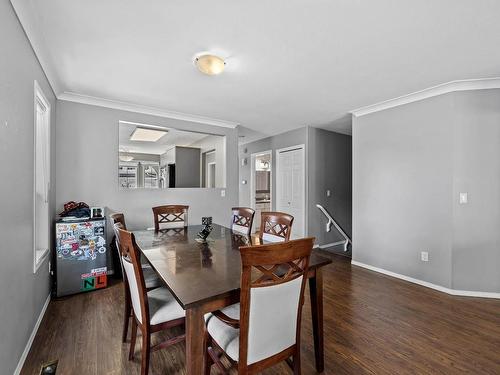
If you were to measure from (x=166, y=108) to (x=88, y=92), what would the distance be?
39.1 inches

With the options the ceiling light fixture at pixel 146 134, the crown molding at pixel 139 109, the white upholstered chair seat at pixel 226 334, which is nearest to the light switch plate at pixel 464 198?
the white upholstered chair seat at pixel 226 334

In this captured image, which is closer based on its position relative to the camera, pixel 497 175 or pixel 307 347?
pixel 307 347

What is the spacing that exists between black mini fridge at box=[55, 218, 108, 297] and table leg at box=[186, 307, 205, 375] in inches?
91.6

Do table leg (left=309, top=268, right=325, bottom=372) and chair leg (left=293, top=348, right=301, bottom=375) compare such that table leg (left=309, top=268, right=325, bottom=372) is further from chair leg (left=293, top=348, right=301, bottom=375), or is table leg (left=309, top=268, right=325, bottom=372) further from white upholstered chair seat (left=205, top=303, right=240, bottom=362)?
white upholstered chair seat (left=205, top=303, right=240, bottom=362)

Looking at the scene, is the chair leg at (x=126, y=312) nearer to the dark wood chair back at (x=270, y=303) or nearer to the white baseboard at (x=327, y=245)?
the dark wood chair back at (x=270, y=303)

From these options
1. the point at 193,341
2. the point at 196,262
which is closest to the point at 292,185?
the point at 196,262

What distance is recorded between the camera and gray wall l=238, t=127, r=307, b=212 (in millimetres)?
5104

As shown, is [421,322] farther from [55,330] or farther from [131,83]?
[131,83]

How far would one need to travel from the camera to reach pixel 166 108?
3689mm

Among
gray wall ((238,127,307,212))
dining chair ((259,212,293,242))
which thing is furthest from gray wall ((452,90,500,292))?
gray wall ((238,127,307,212))

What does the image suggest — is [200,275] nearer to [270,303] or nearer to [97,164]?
[270,303]

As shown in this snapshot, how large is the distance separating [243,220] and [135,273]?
1641 mm

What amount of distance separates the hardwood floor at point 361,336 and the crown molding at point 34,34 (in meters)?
2.42

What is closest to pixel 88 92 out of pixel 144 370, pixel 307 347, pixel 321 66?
pixel 321 66
